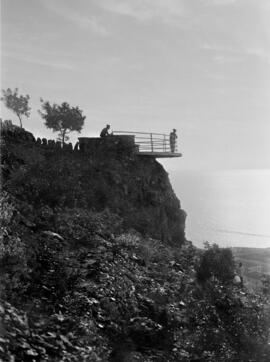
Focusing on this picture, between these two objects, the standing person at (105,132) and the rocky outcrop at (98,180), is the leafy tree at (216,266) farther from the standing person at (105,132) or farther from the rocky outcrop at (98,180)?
the standing person at (105,132)

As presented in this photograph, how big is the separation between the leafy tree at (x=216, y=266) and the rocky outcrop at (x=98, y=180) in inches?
238

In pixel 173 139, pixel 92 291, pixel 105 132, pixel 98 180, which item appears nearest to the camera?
pixel 92 291

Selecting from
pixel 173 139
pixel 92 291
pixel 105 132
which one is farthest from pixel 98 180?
pixel 92 291

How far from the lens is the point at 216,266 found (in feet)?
60.8

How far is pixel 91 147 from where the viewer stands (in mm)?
27094

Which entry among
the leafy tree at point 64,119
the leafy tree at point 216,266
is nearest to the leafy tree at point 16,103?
the leafy tree at point 64,119

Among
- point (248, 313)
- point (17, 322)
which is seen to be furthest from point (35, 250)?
point (248, 313)

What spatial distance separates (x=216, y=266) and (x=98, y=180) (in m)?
9.46

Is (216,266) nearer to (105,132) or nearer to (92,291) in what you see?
(92,291)

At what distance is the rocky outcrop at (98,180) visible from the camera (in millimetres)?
19875

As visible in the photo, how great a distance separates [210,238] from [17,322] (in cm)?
13829

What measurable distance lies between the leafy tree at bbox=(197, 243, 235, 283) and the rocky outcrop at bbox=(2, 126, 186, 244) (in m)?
6.04

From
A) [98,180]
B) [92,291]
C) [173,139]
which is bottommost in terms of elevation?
[92,291]

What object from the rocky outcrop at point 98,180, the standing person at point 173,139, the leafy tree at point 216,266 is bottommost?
the leafy tree at point 216,266
